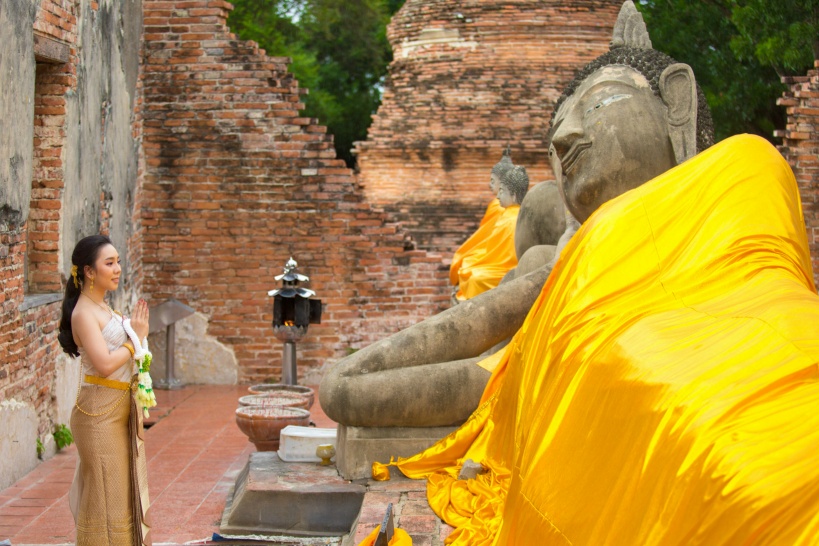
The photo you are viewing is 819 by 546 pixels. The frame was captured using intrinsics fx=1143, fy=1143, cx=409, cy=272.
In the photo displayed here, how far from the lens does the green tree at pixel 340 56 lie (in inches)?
958

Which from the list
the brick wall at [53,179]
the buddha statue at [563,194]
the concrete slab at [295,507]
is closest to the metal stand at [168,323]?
the brick wall at [53,179]

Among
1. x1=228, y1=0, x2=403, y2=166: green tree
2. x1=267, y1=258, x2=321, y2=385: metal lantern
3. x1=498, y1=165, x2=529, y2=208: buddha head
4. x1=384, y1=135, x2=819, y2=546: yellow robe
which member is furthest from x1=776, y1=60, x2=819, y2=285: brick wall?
x1=228, y1=0, x2=403, y2=166: green tree

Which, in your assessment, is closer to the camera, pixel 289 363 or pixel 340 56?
pixel 289 363

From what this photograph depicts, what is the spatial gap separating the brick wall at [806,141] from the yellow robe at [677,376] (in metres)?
7.53

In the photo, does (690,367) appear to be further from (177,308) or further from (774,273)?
(177,308)

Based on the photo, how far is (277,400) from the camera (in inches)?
260

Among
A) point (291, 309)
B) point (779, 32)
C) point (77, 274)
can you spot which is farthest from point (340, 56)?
point (77, 274)

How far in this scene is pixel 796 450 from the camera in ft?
7.52

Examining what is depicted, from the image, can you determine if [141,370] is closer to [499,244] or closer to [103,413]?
[103,413]

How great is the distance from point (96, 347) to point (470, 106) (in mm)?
10458

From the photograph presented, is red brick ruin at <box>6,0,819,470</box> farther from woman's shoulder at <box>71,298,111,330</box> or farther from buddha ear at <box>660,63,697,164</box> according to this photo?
buddha ear at <box>660,63,697,164</box>

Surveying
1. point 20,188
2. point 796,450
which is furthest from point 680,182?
point 20,188

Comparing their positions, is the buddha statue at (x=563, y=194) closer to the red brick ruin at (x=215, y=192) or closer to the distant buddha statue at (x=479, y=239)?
the red brick ruin at (x=215, y=192)

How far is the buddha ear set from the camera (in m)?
4.75
